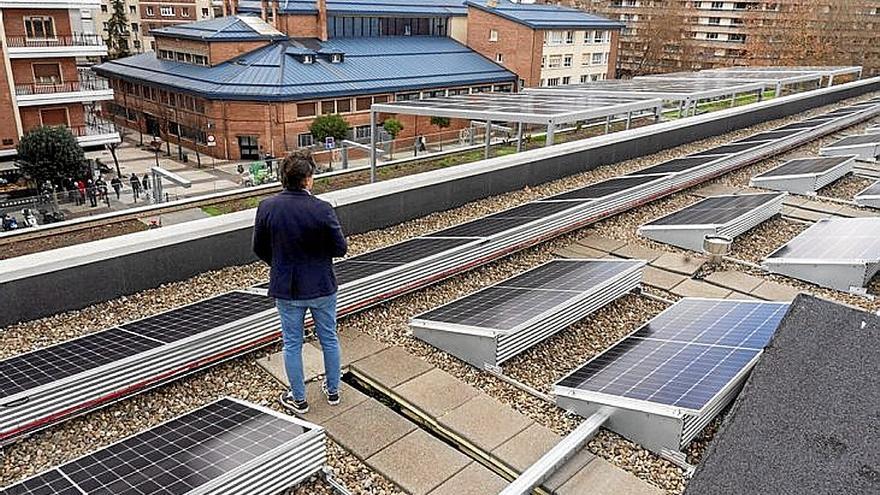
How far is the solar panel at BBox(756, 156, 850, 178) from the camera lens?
13797 millimetres

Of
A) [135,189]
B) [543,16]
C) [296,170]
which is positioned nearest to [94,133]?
Result: [135,189]

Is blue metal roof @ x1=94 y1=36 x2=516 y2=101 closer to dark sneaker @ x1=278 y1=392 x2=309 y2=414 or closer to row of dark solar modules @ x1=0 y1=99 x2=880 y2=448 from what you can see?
row of dark solar modules @ x1=0 y1=99 x2=880 y2=448

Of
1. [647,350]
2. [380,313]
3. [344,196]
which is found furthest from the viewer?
[344,196]

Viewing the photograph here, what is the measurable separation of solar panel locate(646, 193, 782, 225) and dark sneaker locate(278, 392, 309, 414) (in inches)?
280

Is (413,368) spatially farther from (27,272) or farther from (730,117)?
(730,117)

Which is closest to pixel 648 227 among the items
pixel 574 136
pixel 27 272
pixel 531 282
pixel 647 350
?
pixel 531 282

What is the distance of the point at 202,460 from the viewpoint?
4.23 m

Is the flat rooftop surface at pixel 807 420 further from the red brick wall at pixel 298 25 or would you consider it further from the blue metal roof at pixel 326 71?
the red brick wall at pixel 298 25

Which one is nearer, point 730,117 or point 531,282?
point 531,282

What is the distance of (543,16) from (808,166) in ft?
135

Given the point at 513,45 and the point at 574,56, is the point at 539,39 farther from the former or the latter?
the point at 574,56

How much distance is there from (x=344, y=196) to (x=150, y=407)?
182 inches

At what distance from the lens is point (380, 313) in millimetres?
7336

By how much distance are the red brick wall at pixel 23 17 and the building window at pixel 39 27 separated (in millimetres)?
144
